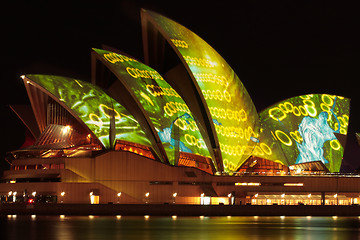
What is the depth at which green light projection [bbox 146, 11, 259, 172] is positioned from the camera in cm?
8125

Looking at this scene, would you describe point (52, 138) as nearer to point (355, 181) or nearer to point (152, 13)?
point (152, 13)

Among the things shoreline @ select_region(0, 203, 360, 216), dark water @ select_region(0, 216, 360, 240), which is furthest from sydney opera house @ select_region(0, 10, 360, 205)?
dark water @ select_region(0, 216, 360, 240)

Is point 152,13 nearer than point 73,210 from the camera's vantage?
No

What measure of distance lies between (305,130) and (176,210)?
2039 cm

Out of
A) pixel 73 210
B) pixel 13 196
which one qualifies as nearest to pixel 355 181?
pixel 73 210

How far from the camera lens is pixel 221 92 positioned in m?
83.4

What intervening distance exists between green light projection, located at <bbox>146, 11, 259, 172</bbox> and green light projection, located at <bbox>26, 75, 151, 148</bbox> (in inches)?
312

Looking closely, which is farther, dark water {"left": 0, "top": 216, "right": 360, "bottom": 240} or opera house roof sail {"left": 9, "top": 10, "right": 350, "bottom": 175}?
opera house roof sail {"left": 9, "top": 10, "right": 350, "bottom": 175}

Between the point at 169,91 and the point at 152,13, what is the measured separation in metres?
8.07

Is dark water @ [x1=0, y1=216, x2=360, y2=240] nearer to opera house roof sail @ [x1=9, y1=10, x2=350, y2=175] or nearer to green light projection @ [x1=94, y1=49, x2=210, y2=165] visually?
green light projection @ [x1=94, y1=49, x2=210, y2=165]

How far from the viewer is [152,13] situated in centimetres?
8088

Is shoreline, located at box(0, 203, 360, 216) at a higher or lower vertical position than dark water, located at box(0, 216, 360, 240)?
higher

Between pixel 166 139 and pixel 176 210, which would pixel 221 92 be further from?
pixel 176 210

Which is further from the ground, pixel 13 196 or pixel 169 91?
pixel 169 91
